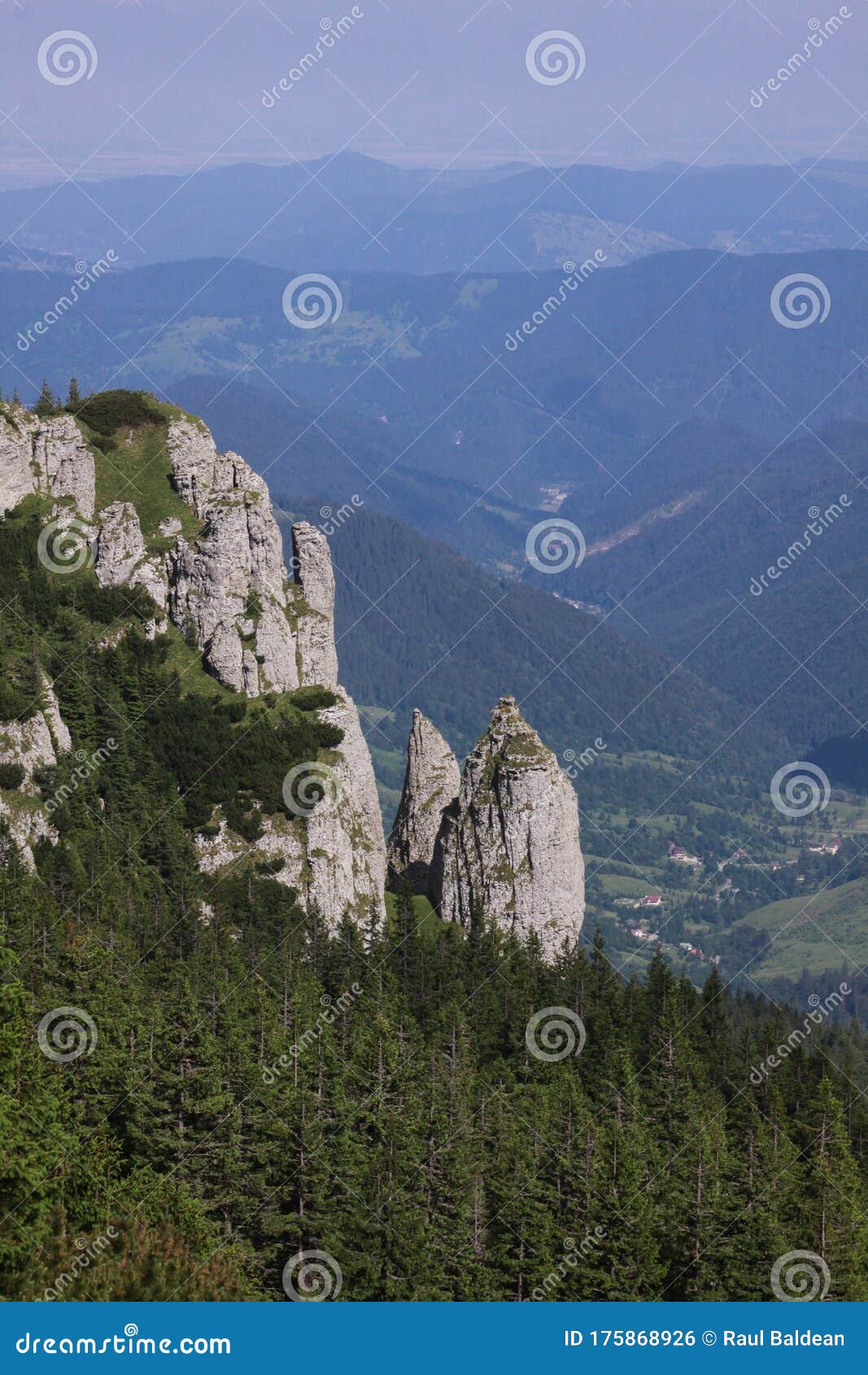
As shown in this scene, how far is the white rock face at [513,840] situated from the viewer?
10331cm

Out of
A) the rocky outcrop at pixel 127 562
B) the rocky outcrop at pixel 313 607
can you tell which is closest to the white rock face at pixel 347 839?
the rocky outcrop at pixel 313 607

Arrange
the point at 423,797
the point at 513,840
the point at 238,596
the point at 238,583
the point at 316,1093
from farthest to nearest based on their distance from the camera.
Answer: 1. the point at 423,797
2. the point at 238,583
3. the point at 238,596
4. the point at 513,840
5. the point at 316,1093

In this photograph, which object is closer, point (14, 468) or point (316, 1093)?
point (316, 1093)

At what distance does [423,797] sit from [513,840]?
11562 mm

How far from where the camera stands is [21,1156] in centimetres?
4284

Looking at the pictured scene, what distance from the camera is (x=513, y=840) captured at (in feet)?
340

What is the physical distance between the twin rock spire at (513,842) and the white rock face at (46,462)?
33697 millimetres

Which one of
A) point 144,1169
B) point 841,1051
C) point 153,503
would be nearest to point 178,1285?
point 144,1169

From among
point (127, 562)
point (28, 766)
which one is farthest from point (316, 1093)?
point (127, 562)

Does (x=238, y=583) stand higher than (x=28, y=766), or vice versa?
(x=238, y=583)

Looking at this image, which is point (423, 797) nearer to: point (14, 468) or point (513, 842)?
point (513, 842)

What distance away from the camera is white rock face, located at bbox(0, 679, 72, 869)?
92.9 metres

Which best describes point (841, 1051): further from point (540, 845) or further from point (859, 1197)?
point (859, 1197)

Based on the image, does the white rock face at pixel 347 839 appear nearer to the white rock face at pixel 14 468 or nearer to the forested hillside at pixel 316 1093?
the forested hillside at pixel 316 1093
